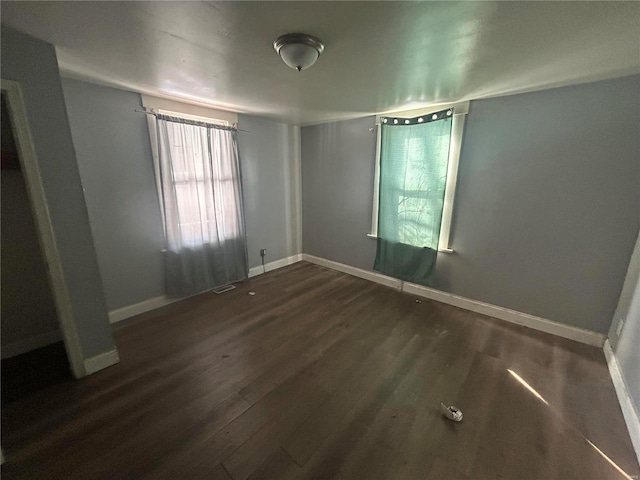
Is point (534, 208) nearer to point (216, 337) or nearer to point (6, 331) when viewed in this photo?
point (216, 337)

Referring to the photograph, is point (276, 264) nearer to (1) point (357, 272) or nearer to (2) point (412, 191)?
(1) point (357, 272)

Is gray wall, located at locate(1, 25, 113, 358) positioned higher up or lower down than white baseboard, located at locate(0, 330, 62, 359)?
higher up

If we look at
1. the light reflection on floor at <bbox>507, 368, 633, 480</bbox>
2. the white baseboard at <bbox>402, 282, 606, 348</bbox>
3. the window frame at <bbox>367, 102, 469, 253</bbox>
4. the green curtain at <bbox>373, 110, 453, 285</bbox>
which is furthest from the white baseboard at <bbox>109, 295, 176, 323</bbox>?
the light reflection on floor at <bbox>507, 368, 633, 480</bbox>

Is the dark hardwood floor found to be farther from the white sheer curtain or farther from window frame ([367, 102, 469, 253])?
window frame ([367, 102, 469, 253])

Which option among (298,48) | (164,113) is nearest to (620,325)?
(298,48)

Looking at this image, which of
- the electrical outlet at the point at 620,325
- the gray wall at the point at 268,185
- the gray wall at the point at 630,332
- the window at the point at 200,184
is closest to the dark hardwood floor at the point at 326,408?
the gray wall at the point at 630,332

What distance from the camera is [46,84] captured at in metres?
1.56

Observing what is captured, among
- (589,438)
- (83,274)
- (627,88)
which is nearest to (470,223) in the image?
(627,88)

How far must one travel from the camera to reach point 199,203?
119 inches

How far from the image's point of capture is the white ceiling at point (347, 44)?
1.16m

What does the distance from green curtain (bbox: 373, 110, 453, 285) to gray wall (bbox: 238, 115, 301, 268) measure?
162 cm

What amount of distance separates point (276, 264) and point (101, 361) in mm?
2531

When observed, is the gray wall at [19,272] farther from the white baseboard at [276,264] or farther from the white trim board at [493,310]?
the white trim board at [493,310]

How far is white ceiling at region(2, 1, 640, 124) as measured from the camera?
1.16m
